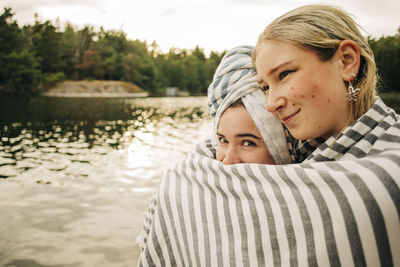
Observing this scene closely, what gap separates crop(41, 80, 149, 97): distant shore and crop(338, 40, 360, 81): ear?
2301 inches

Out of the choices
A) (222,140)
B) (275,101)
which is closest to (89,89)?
(222,140)

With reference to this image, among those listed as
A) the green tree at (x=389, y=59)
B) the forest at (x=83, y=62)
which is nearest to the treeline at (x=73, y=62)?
the forest at (x=83, y=62)

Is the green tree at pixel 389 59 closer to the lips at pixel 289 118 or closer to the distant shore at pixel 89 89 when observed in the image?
the lips at pixel 289 118

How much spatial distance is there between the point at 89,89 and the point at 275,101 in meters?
63.1

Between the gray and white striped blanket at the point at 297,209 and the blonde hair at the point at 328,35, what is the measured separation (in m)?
0.10

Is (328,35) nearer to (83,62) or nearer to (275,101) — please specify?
(275,101)

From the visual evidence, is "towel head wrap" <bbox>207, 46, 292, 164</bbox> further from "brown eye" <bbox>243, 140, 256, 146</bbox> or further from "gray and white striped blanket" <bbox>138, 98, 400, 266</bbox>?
"gray and white striped blanket" <bbox>138, 98, 400, 266</bbox>

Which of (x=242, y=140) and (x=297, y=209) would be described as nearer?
(x=297, y=209)

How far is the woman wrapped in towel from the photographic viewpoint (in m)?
1.10

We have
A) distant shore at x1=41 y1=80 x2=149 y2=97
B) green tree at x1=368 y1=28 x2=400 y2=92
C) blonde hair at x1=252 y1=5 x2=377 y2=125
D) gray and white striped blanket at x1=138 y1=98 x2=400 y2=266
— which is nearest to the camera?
gray and white striped blanket at x1=138 y1=98 x2=400 y2=266

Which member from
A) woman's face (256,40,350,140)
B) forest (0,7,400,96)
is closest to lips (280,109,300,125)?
woman's face (256,40,350,140)

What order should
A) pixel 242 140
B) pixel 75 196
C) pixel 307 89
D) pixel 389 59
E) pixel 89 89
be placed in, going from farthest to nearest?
pixel 89 89 < pixel 389 59 < pixel 75 196 < pixel 242 140 < pixel 307 89

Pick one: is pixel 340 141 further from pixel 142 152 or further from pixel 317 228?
pixel 142 152

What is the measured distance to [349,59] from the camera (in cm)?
150
